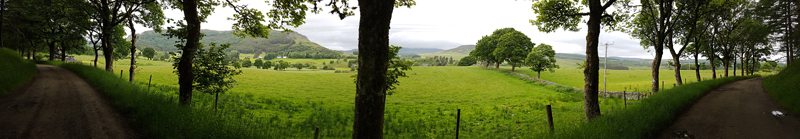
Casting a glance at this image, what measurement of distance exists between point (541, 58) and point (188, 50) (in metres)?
44.3

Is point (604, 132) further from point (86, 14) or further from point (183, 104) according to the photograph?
point (86, 14)

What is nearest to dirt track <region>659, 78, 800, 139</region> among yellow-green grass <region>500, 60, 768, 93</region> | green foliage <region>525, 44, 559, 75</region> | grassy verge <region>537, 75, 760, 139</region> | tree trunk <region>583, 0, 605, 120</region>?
grassy verge <region>537, 75, 760, 139</region>

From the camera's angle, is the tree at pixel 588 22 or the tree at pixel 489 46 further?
the tree at pixel 489 46

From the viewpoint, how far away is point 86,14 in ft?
59.1

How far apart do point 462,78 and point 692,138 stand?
137ft

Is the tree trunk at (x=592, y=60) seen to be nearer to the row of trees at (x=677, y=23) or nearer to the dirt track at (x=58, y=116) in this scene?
the row of trees at (x=677, y=23)

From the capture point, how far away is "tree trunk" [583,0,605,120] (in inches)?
335

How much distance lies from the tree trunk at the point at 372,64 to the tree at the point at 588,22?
23.7ft

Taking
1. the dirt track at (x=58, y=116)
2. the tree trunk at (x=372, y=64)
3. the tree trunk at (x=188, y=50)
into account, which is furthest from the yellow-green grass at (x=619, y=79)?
the dirt track at (x=58, y=116)

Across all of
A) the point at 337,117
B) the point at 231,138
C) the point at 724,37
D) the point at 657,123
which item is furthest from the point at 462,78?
the point at 231,138

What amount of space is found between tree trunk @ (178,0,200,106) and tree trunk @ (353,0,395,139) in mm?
7322

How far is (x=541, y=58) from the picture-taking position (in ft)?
141

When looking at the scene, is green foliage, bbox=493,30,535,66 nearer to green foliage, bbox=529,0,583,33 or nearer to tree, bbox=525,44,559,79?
tree, bbox=525,44,559,79

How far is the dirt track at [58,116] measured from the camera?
18.9ft
